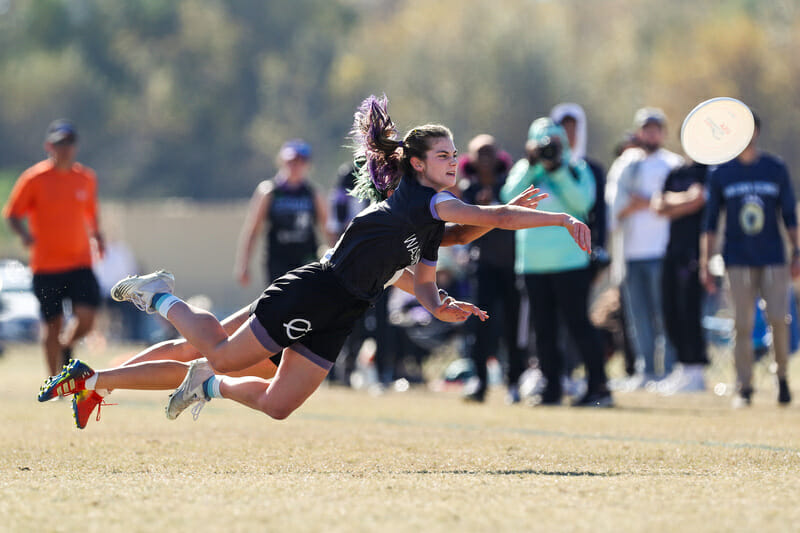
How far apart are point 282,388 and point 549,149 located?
4834 mm

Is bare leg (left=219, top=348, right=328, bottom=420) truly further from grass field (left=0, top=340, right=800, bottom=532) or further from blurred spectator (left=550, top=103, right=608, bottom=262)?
blurred spectator (left=550, top=103, right=608, bottom=262)

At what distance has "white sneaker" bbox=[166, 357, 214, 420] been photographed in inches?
258

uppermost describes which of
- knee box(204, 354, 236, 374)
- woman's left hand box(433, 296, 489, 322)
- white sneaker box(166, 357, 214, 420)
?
woman's left hand box(433, 296, 489, 322)

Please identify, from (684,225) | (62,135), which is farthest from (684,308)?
(62,135)

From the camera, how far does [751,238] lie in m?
10.9

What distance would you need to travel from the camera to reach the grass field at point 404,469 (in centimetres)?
478

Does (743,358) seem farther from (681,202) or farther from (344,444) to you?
(344,444)

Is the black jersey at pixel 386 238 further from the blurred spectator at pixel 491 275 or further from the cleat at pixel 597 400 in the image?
the blurred spectator at pixel 491 275

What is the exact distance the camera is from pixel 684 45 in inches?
1950

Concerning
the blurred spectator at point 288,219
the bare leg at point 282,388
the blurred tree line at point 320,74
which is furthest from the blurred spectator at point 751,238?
the blurred tree line at point 320,74

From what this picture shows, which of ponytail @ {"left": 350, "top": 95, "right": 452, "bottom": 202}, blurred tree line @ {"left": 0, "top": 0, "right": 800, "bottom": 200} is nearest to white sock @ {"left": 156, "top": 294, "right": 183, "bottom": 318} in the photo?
ponytail @ {"left": 350, "top": 95, "right": 452, "bottom": 202}

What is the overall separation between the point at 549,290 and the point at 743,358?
1753 mm

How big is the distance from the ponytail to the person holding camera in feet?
12.8

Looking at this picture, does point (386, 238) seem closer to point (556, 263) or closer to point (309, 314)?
point (309, 314)
